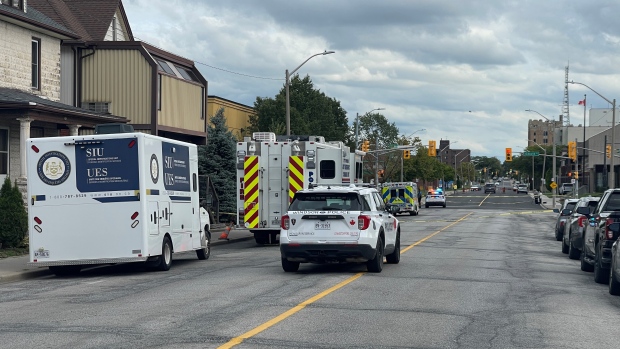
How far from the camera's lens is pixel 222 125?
40125 millimetres

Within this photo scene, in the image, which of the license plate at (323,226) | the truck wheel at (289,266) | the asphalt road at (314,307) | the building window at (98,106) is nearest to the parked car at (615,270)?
the asphalt road at (314,307)

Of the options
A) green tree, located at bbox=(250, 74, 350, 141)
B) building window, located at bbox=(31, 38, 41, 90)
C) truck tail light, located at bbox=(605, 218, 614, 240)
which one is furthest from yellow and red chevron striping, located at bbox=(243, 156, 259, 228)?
green tree, located at bbox=(250, 74, 350, 141)

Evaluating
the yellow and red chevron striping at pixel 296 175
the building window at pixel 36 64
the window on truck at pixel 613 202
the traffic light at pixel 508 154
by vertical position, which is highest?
the building window at pixel 36 64

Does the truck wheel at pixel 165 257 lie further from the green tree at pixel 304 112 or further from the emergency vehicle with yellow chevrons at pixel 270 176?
the green tree at pixel 304 112

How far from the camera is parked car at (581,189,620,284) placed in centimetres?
1652

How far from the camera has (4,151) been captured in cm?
2917

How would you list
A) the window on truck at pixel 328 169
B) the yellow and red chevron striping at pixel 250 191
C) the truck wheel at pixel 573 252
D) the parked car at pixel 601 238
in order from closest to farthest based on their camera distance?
the parked car at pixel 601 238, the truck wheel at pixel 573 252, the yellow and red chevron striping at pixel 250 191, the window on truck at pixel 328 169

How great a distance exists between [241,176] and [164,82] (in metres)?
11.0

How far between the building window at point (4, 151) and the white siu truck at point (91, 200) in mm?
11144

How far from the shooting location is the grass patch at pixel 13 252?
→ 74.9 ft

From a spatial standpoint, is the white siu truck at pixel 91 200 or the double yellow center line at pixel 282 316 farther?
the white siu truck at pixel 91 200

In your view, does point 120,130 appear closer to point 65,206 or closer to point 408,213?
point 65,206

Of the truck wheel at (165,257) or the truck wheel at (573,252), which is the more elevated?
the truck wheel at (165,257)

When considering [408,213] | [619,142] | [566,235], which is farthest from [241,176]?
[619,142]
